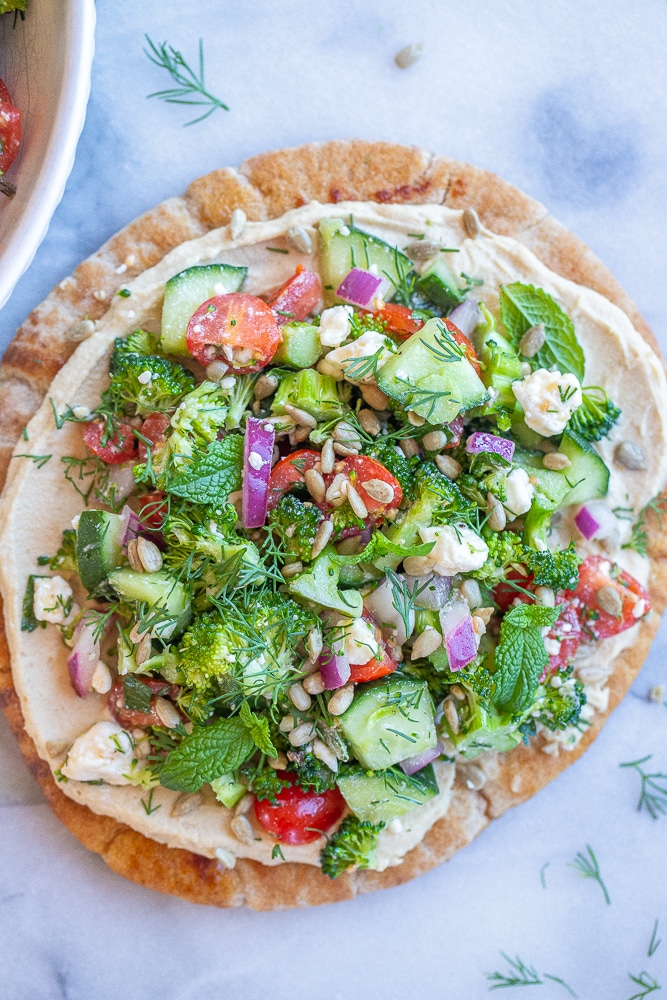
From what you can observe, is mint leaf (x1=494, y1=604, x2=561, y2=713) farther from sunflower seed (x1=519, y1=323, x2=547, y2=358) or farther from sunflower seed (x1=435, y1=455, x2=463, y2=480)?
sunflower seed (x1=519, y1=323, x2=547, y2=358)

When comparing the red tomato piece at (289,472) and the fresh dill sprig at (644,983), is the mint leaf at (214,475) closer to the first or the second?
the red tomato piece at (289,472)

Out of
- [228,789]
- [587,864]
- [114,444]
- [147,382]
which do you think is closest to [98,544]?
[114,444]

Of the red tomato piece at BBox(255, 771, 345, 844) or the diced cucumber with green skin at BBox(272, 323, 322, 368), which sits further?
the red tomato piece at BBox(255, 771, 345, 844)

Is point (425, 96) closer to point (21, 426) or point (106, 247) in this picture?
point (106, 247)

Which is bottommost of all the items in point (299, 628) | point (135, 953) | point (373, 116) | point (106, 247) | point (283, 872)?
point (135, 953)

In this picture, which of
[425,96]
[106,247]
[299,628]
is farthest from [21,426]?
[425,96]

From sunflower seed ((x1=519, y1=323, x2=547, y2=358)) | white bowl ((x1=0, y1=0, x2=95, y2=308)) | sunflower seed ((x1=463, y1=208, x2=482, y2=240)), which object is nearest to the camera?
white bowl ((x1=0, y1=0, x2=95, y2=308))

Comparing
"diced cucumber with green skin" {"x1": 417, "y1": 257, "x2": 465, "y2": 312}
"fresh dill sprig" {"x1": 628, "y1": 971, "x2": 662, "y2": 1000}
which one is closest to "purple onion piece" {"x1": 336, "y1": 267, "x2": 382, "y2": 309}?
"diced cucumber with green skin" {"x1": 417, "y1": 257, "x2": 465, "y2": 312}

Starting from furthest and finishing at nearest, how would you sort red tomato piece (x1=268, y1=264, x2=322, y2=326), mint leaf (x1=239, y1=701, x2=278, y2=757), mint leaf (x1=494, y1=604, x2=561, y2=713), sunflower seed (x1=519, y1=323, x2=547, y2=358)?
1. sunflower seed (x1=519, y1=323, x2=547, y2=358)
2. red tomato piece (x1=268, y1=264, x2=322, y2=326)
3. mint leaf (x1=494, y1=604, x2=561, y2=713)
4. mint leaf (x1=239, y1=701, x2=278, y2=757)
